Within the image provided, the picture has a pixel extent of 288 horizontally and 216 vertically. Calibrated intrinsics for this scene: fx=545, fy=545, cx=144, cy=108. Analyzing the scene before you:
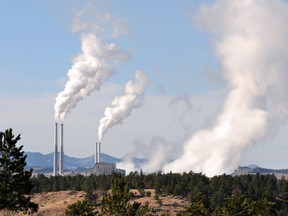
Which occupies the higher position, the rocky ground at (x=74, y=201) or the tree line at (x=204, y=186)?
the tree line at (x=204, y=186)

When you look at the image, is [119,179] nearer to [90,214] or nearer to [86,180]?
[90,214]

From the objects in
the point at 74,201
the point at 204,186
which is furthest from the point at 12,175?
the point at 204,186

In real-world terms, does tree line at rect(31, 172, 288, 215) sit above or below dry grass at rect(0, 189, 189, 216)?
above

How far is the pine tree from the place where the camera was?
52.8 metres

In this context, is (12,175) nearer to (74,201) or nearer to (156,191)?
(74,201)

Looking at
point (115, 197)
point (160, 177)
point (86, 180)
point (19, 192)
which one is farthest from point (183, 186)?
point (19, 192)

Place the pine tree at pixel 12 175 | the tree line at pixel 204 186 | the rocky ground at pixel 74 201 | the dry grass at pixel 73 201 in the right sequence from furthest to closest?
the tree line at pixel 204 186 < the rocky ground at pixel 74 201 < the dry grass at pixel 73 201 < the pine tree at pixel 12 175

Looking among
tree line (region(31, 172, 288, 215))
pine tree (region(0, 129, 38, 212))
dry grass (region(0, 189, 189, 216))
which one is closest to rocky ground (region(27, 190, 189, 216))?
dry grass (region(0, 189, 189, 216))

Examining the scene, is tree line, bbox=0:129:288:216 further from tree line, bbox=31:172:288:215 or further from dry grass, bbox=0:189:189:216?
dry grass, bbox=0:189:189:216

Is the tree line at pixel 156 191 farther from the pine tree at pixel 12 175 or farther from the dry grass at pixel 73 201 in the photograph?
the dry grass at pixel 73 201

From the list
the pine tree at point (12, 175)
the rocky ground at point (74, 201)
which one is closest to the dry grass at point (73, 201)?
Answer: the rocky ground at point (74, 201)

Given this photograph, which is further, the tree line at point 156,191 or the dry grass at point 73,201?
the dry grass at point 73,201

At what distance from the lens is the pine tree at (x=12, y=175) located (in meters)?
52.8

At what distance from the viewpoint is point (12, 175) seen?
5353cm
